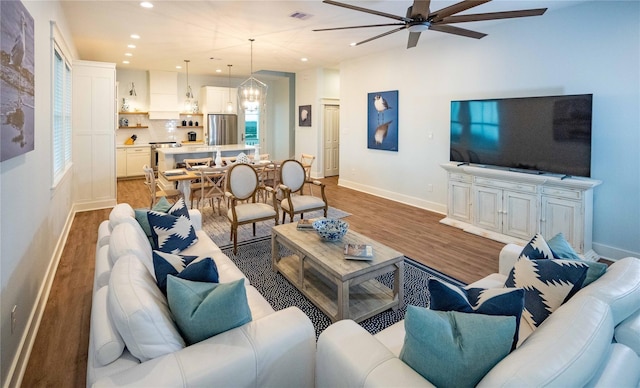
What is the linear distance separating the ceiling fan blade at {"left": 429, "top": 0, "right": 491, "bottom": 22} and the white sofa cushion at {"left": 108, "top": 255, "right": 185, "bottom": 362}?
2.76 m

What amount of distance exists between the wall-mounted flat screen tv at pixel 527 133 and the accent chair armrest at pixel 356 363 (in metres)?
3.83

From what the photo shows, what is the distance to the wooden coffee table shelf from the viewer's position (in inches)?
101

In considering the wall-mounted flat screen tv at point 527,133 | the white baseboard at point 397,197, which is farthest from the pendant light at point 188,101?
the wall-mounted flat screen tv at point 527,133

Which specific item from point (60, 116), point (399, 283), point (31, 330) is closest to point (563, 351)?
point (399, 283)

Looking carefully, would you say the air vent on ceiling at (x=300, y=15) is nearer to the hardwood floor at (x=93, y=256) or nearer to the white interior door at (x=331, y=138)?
the hardwood floor at (x=93, y=256)

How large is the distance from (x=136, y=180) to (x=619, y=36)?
32.1ft

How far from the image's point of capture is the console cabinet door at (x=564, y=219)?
12.9 ft

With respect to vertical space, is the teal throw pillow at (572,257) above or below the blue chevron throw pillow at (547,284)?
above

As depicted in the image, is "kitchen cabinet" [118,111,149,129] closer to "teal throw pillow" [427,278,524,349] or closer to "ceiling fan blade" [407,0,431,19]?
"ceiling fan blade" [407,0,431,19]

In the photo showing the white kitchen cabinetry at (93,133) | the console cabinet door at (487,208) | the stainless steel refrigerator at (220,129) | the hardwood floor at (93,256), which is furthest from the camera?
the stainless steel refrigerator at (220,129)

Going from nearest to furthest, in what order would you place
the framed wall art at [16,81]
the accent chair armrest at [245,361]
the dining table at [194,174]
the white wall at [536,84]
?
the accent chair armrest at [245,361] < the framed wall art at [16,81] < the white wall at [536,84] < the dining table at [194,174]

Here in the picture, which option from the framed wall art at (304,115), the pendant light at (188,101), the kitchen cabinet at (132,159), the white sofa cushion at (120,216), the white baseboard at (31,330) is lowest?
the white baseboard at (31,330)

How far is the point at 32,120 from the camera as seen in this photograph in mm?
2561

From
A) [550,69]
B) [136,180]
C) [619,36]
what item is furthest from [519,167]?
[136,180]
